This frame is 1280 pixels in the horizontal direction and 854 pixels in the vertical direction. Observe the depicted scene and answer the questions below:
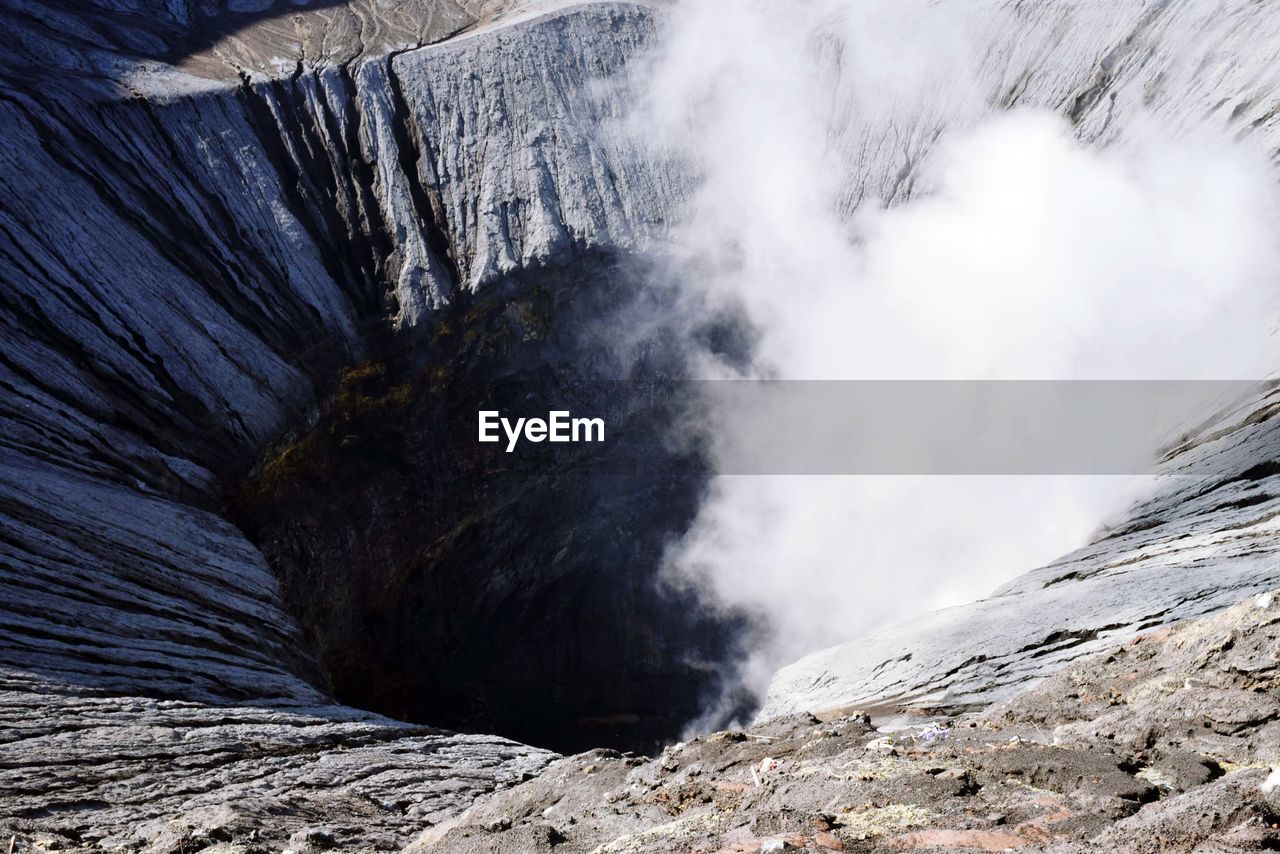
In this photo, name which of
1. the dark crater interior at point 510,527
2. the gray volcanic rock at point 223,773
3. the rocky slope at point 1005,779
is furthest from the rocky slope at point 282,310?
the rocky slope at point 1005,779

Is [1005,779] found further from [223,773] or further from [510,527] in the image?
[510,527]

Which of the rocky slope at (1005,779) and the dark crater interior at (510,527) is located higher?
the dark crater interior at (510,527)

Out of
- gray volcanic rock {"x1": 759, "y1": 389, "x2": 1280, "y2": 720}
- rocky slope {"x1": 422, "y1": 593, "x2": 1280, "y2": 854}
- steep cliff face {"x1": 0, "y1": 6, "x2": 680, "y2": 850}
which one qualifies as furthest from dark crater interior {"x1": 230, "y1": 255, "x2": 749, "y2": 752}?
rocky slope {"x1": 422, "y1": 593, "x2": 1280, "y2": 854}

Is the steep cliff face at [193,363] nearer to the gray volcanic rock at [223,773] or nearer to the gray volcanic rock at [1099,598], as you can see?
the gray volcanic rock at [223,773]

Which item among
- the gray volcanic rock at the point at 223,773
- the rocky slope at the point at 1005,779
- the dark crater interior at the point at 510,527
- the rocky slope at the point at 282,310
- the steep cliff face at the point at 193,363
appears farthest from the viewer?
the dark crater interior at the point at 510,527

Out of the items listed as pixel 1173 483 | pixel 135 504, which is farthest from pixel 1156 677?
pixel 135 504

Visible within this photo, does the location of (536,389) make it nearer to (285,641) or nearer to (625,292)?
(625,292)

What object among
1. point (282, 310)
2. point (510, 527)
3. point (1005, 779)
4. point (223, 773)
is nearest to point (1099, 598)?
point (1005, 779)
